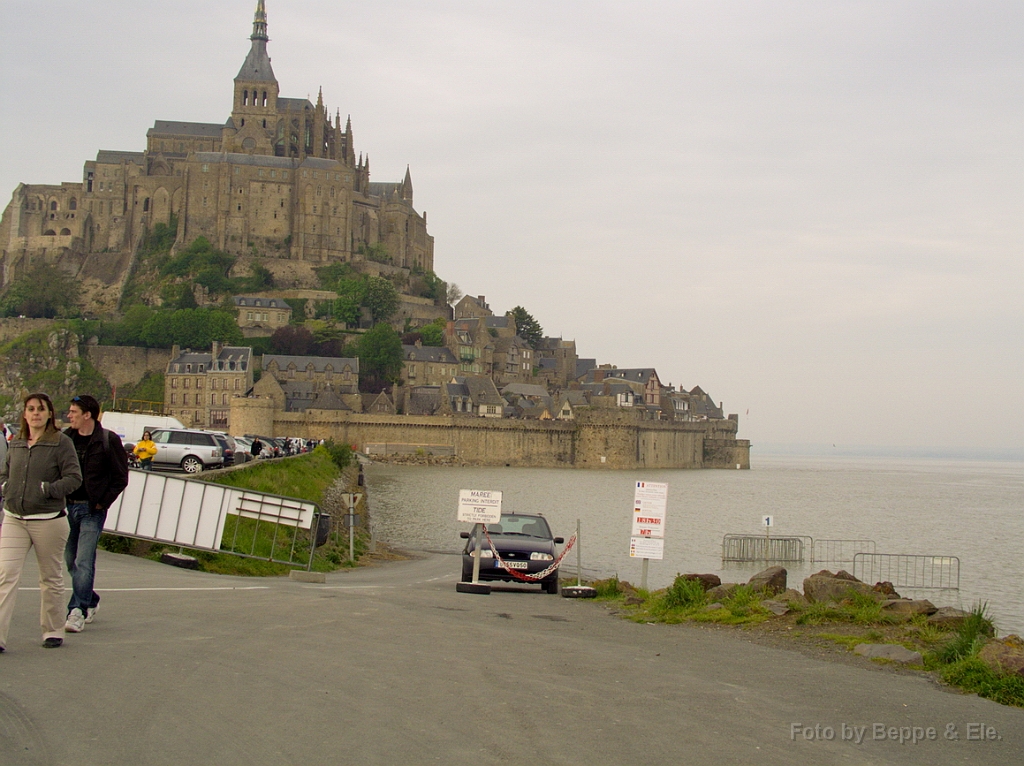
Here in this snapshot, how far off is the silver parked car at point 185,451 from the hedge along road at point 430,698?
1950cm

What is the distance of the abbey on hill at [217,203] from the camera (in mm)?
120750

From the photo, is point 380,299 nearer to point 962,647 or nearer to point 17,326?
point 17,326

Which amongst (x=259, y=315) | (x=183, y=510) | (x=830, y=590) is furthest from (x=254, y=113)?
(x=830, y=590)

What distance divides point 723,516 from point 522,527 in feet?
128

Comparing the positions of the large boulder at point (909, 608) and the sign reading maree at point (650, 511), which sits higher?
the sign reading maree at point (650, 511)

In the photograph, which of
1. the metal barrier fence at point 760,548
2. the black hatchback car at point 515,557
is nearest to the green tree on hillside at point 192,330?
the metal barrier fence at point 760,548

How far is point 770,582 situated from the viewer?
1638cm

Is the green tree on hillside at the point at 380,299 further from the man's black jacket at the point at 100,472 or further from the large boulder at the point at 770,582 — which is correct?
the man's black jacket at the point at 100,472

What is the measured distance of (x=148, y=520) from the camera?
17.4m

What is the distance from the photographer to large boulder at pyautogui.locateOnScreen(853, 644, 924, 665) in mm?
10609

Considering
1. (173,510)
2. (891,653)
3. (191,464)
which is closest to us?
(891,653)

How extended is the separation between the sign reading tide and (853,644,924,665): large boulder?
17.9ft

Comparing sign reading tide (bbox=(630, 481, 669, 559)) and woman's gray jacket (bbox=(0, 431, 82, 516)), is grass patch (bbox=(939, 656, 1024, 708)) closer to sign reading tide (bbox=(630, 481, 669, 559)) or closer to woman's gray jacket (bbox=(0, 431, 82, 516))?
sign reading tide (bbox=(630, 481, 669, 559))

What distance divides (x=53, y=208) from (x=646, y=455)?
74.8 meters
